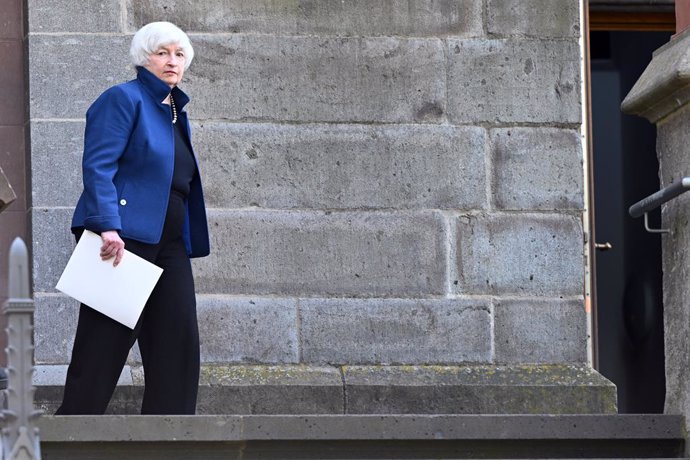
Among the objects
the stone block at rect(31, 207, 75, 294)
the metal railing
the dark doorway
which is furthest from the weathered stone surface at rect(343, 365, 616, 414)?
the dark doorway

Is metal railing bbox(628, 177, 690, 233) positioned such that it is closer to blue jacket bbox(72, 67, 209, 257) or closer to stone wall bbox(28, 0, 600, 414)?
blue jacket bbox(72, 67, 209, 257)

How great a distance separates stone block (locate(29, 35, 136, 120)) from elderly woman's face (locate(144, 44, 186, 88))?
1298 millimetres

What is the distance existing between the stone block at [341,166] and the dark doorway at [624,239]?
293 cm

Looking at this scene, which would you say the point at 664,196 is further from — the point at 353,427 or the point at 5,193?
the point at 5,193

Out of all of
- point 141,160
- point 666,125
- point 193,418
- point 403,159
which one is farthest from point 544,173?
point 193,418

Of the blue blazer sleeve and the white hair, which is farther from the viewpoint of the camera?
the white hair

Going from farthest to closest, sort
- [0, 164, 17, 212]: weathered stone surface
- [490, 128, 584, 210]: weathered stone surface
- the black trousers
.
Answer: [490, 128, 584, 210]: weathered stone surface, [0, 164, 17, 212]: weathered stone surface, the black trousers

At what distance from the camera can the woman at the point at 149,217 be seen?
6570 millimetres

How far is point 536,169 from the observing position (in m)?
8.38

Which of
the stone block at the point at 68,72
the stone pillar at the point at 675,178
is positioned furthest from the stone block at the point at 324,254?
the stone pillar at the point at 675,178

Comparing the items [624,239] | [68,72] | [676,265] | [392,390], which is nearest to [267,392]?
[392,390]

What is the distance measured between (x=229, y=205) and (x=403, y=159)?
30.6 inches

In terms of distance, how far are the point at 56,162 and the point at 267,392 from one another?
51.9 inches

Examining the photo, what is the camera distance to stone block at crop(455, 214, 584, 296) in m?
8.29
